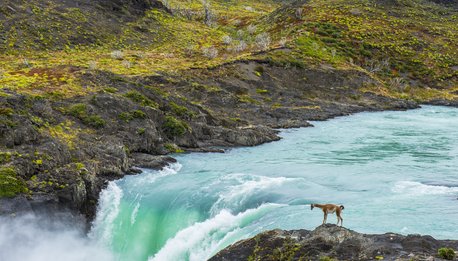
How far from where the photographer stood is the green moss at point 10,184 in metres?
27.5

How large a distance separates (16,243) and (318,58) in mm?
78574

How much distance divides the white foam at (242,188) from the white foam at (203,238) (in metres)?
1.31

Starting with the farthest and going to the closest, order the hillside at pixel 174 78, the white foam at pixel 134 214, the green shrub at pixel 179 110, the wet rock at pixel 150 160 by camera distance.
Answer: the green shrub at pixel 179 110
the wet rock at pixel 150 160
the hillside at pixel 174 78
the white foam at pixel 134 214

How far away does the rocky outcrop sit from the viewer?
18.7 m

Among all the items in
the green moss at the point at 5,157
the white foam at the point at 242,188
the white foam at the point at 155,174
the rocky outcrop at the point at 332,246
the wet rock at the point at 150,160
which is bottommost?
the white foam at the point at 155,174

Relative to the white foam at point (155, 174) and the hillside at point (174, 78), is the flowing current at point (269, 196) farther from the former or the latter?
the hillside at point (174, 78)

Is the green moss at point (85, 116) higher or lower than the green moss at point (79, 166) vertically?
higher

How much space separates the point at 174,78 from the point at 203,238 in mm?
45511

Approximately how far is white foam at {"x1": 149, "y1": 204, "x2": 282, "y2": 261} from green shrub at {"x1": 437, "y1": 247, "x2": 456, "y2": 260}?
11696 millimetres

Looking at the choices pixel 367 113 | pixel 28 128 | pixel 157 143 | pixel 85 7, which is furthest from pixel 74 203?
pixel 85 7

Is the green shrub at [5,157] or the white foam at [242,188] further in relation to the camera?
the white foam at [242,188]

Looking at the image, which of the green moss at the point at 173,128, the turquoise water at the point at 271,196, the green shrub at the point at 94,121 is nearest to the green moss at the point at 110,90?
the green shrub at the point at 94,121

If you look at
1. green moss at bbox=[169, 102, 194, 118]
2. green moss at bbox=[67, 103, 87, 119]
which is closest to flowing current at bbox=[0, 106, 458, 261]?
green moss at bbox=[169, 102, 194, 118]

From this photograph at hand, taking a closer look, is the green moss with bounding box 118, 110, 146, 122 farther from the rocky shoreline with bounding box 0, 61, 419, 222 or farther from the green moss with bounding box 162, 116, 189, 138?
the green moss with bounding box 162, 116, 189, 138
